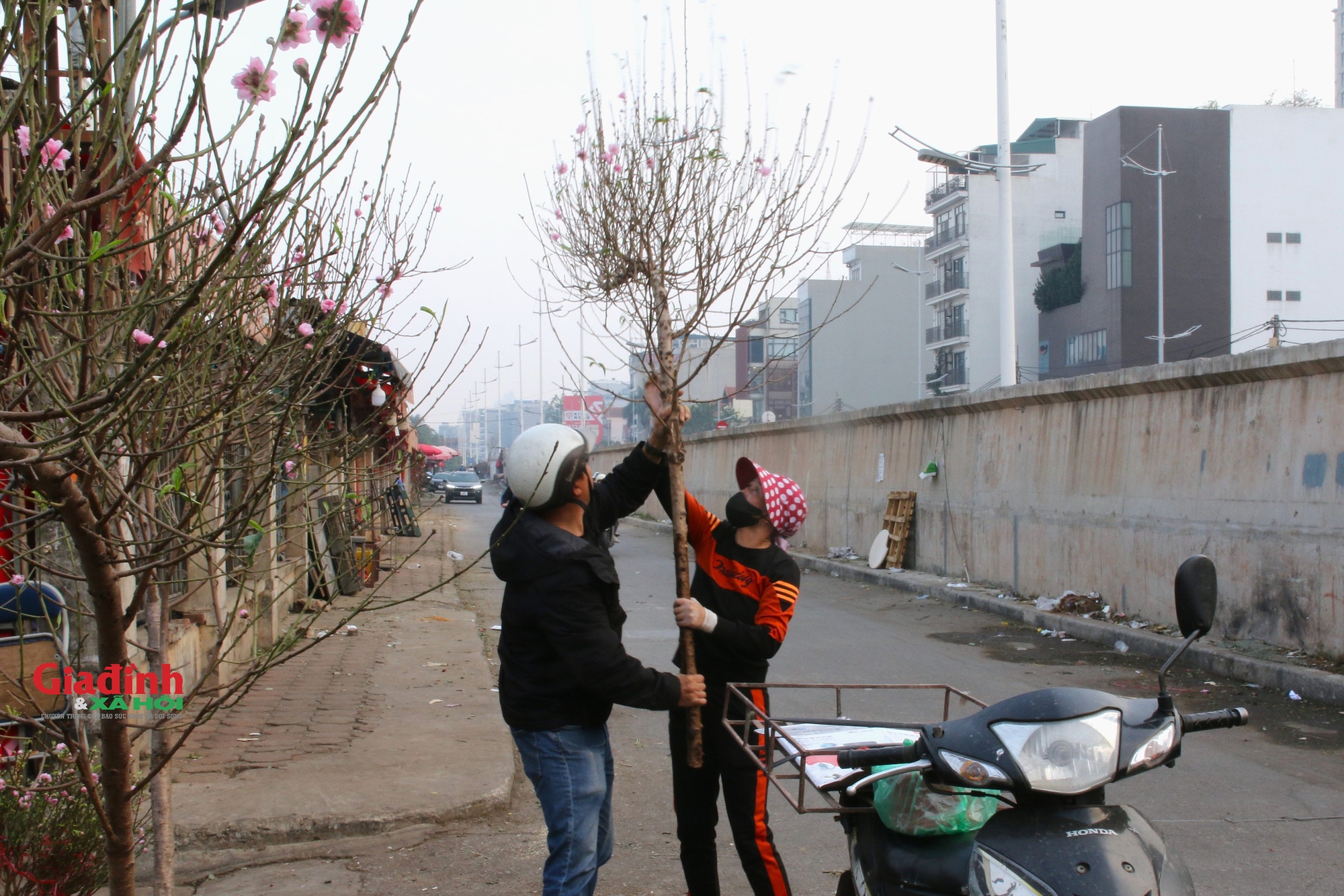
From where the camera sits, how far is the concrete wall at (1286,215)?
4838cm

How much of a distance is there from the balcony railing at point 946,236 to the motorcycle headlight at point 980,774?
5908 centimetres

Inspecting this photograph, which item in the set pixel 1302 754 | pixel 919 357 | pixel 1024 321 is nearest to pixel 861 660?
pixel 1302 754

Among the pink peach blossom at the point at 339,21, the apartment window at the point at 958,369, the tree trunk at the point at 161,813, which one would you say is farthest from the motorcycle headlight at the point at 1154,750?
the apartment window at the point at 958,369

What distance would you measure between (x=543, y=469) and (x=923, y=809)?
1.34 meters

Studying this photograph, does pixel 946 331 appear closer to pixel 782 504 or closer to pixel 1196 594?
pixel 782 504

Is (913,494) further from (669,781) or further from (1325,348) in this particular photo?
(669,781)

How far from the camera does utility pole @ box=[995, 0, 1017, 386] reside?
730 inches

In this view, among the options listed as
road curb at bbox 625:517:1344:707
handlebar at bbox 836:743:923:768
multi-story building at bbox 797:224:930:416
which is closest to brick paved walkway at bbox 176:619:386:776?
handlebar at bbox 836:743:923:768

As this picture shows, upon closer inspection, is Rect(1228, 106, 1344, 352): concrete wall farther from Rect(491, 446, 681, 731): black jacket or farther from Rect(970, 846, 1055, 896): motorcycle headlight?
Rect(970, 846, 1055, 896): motorcycle headlight

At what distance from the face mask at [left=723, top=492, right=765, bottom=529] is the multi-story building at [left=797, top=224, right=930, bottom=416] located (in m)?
72.7

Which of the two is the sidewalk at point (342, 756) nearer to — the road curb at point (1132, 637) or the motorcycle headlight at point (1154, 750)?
the motorcycle headlight at point (1154, 750)

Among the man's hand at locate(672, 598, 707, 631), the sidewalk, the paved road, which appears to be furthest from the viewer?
the sidewalk

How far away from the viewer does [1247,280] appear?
4912 centimetres

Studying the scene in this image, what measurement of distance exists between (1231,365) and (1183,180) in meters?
43.9
